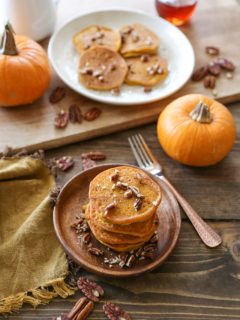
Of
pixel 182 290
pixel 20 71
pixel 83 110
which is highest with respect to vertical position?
pixel 20 71

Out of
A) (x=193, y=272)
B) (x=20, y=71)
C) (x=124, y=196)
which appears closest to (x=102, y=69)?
(x=20, y=71)

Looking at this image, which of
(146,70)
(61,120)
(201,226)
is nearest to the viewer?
(201,226)

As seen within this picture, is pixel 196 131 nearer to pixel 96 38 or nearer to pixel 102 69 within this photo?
pixel 102 69

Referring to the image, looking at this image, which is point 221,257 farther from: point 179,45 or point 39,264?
point 179,45

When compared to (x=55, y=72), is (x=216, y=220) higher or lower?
lower

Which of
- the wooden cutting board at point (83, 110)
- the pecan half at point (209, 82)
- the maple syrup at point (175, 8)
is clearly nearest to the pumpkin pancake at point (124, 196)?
the wooden cutting board at point (83, 110)

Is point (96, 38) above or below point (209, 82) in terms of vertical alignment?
above

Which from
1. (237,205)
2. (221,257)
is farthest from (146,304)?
(237,205)
